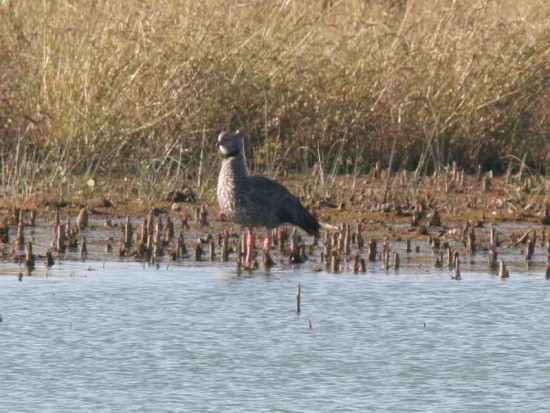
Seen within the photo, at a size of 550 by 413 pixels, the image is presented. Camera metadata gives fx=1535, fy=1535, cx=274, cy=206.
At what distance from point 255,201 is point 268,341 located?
2.60 m

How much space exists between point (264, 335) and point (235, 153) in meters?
2.96

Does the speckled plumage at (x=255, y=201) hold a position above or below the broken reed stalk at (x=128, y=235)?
above

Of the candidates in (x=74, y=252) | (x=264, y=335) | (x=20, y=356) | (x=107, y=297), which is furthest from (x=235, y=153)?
(x=20, y=356)

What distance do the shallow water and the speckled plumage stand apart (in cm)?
51

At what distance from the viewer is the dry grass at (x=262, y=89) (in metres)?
13.6

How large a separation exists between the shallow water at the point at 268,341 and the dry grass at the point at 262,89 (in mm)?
3504

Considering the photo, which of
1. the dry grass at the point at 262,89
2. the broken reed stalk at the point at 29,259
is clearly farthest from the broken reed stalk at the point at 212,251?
the dry grass at the point at 262,89

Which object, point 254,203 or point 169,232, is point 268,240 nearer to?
point 254,203

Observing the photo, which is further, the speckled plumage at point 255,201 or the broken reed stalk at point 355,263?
the speckled plumage at point 255,201

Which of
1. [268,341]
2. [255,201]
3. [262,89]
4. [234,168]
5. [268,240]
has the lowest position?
[268,341]

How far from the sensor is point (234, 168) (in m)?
10.9

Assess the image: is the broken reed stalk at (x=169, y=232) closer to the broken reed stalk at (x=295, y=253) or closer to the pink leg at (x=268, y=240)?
the pink leg at (x=268, y=240)

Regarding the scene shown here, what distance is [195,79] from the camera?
45.4 ft

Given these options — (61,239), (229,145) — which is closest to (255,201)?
(229,145)
